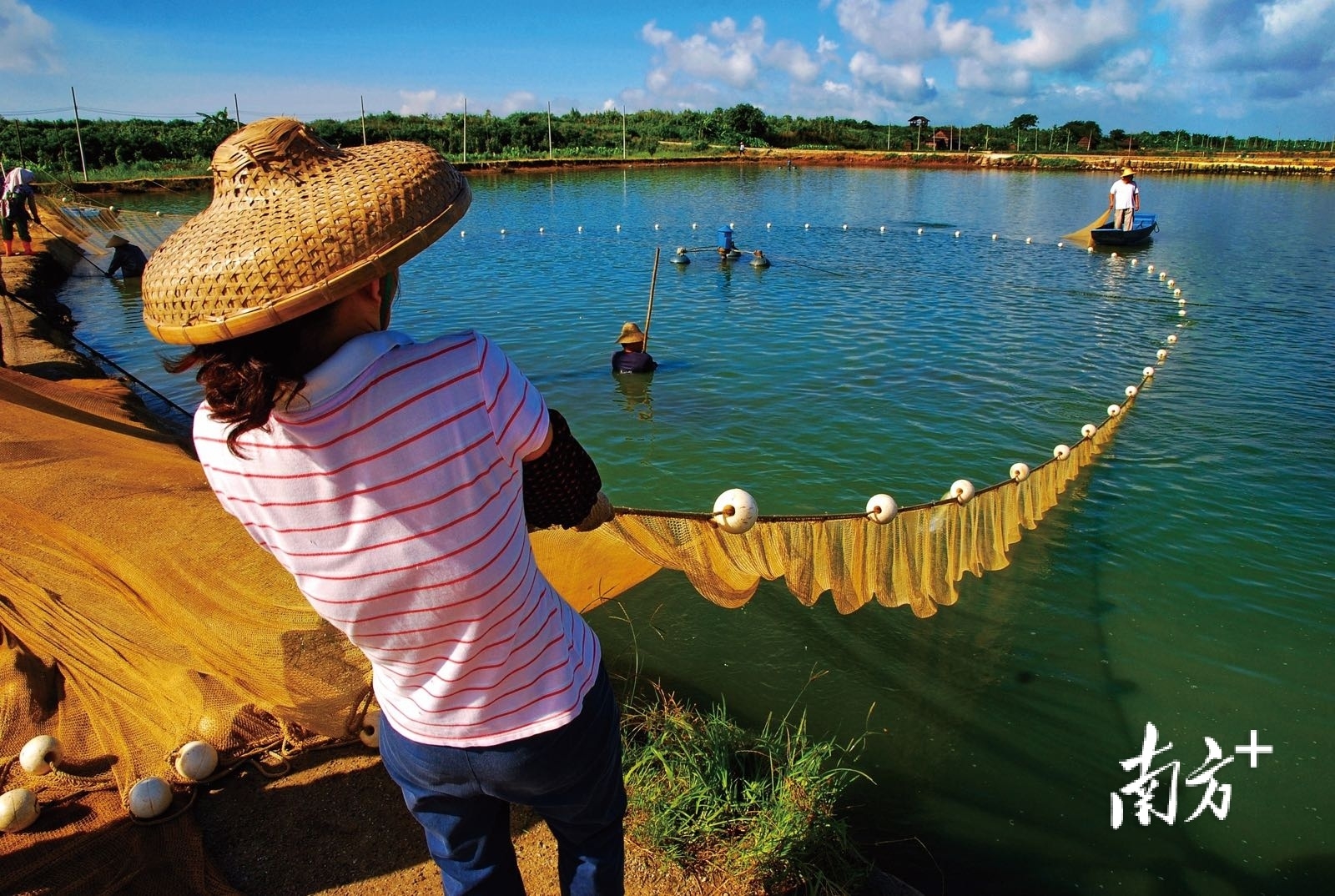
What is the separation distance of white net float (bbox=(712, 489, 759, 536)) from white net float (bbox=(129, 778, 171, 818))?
213 cm

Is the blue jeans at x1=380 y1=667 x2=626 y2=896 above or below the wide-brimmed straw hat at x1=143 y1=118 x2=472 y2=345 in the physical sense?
below

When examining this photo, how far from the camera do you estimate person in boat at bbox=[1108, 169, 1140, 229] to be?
743 inches

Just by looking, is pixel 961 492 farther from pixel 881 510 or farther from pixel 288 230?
pixel 288 230

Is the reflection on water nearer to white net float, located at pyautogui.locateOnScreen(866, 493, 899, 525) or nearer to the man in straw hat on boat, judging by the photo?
white net float, located at pyautogui.locateOnScreen(866, 493, 899, 525)

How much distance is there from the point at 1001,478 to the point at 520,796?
22.8 ft

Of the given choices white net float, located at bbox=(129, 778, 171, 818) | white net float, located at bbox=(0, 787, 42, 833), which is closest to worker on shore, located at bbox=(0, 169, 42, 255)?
white net float, located at bbox=(0, 787, 42, 833)

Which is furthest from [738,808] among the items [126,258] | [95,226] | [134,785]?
[126,258]

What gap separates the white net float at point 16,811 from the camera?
2617mm

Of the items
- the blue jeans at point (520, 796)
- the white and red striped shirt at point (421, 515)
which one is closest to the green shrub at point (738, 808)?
the blue jeans at point (520, 796)

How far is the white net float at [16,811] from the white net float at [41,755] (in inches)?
6.7

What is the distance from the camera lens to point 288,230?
1113mm

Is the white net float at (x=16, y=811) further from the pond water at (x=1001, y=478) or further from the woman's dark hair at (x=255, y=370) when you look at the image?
the pond water at (x=1001, y=478)

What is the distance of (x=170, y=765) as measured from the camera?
293cm

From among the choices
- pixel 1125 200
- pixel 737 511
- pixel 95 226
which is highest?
pixel 1125 200
